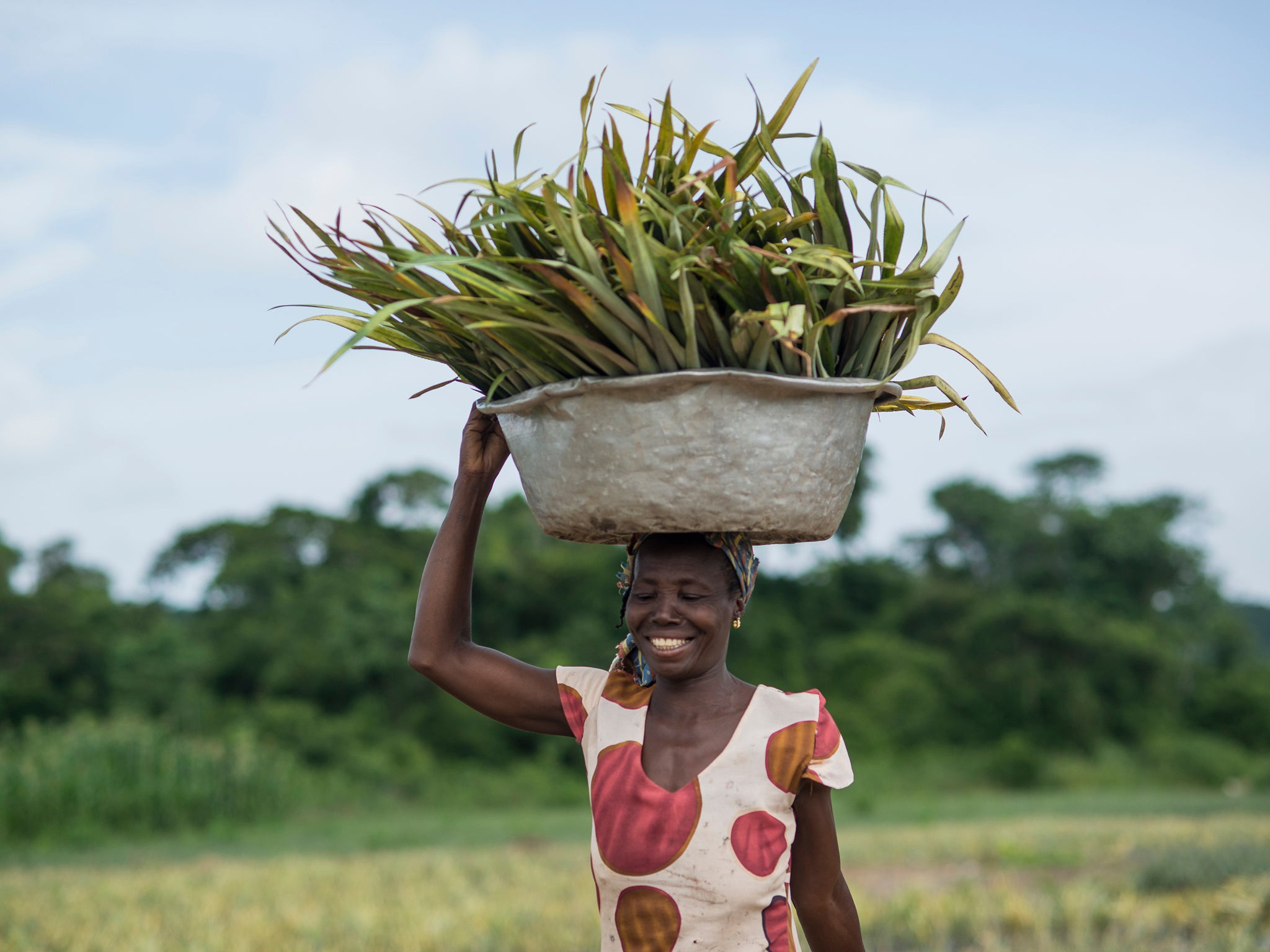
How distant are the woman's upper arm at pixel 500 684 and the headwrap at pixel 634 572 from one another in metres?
0.13

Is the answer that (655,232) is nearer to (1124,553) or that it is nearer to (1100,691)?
(1100,691)

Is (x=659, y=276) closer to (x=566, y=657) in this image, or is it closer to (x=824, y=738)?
(x=824, y=738)

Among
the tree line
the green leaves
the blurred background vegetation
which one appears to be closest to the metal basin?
the green leaves

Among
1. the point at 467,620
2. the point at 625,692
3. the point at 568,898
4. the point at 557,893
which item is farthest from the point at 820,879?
the point at 557,893

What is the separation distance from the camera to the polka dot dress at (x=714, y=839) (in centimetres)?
185

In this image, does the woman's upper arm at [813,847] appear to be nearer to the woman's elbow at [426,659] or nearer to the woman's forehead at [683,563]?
the woman's forehead at [683,563]

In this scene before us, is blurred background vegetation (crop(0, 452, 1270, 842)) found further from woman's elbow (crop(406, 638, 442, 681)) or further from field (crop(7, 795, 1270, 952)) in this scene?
woman's elbow (crop(406, 638, 442, 681))

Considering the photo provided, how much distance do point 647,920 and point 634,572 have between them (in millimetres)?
553

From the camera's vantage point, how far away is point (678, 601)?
1906 mm

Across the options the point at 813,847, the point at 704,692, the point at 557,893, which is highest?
the point at 704,692

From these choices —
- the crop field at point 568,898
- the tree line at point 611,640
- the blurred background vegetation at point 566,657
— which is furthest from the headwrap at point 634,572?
the tree line at point 611,640

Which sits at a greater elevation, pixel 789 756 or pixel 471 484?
pixel 471 484

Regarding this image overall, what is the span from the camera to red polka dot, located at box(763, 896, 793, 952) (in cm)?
187

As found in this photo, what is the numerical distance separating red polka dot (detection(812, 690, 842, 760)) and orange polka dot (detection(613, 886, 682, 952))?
0.33 meters
